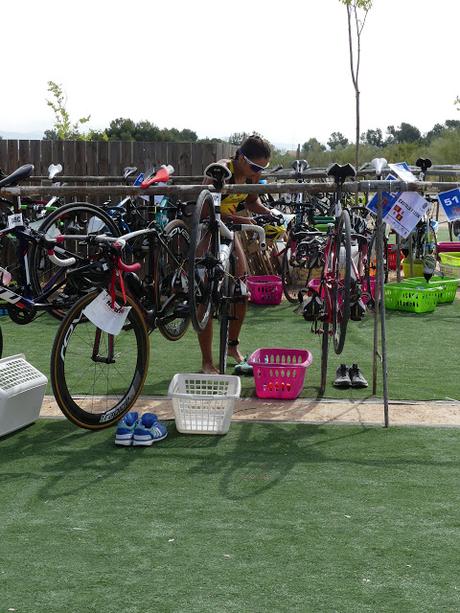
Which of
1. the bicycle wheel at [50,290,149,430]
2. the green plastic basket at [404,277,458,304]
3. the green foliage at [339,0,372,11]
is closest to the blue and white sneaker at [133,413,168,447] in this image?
the bicycle wheel at [50,290,149,430]

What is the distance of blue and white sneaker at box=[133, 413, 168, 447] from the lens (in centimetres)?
563

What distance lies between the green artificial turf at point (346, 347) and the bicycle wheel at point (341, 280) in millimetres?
561

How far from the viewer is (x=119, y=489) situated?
16.0 ft

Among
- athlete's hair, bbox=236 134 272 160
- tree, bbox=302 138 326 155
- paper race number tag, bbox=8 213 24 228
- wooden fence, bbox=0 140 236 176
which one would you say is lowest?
paper race number tag, bbox=8 213 24 228

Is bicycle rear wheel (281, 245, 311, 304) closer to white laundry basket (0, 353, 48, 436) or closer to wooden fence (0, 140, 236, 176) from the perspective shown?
wooden fence (0, 140, 236, 176)

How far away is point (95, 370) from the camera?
24.3 ft

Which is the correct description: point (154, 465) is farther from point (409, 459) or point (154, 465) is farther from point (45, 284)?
point (45, 284)

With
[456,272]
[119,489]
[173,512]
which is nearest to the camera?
[173,512]

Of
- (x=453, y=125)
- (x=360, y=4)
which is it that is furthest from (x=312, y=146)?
(x=360, y=4)

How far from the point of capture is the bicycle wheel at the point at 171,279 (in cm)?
634

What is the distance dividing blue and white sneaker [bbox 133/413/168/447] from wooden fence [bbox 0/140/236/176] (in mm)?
8025

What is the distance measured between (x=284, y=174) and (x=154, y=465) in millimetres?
8146

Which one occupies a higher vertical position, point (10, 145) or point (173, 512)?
point (10, 145)

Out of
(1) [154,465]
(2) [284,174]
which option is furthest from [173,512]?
(2) [284,174]
